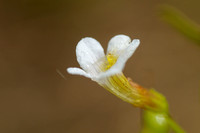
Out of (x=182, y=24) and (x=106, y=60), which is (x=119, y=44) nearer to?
(x=106, y=60)

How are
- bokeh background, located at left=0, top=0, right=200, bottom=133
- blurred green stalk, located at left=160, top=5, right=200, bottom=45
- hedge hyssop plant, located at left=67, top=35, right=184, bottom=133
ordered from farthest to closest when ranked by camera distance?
bokeh background, located at left=0, top=0, right=200, bottom=133 → blurred green stalk, located at left=160, top=5, right=200, bottom=45 → hedge hyssop plant, located at left=67, top=35, right=184, bottom=133

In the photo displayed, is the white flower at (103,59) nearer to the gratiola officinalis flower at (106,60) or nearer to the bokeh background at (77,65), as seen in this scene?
the gratiola officinalis flower at (106,60)

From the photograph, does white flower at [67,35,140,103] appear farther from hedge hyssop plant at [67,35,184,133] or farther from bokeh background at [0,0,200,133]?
bokeh background at [0,0,200,133]

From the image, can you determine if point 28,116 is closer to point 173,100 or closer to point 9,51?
point 9,51

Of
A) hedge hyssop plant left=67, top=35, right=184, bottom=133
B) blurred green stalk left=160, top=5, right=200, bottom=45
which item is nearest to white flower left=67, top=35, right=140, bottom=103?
hedge hyssop plant left=67, top=35, right=184, bottom=133

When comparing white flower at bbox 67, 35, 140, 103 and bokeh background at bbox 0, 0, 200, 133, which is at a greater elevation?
bokeh background at bbox 0, 0, 200, 133

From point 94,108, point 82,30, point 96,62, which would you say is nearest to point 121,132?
point 94,108

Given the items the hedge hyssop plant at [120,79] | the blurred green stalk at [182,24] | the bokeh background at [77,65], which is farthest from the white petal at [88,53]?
the bokeh background at [77,65]
